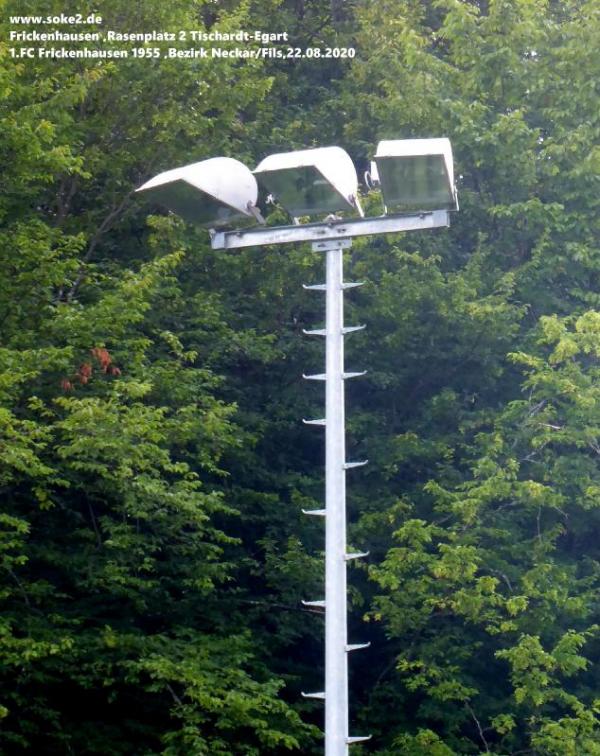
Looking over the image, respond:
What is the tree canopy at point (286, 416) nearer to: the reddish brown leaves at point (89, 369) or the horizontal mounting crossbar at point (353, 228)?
the reddish brown leaves at point (89, 369)

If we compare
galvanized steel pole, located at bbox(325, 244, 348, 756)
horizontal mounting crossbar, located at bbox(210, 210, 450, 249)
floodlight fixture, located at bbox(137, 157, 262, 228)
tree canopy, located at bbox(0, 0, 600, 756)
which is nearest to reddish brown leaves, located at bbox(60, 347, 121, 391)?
tree canopy, located at bbox(0, 0, 600, 756)

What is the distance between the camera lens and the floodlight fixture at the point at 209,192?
160 inches

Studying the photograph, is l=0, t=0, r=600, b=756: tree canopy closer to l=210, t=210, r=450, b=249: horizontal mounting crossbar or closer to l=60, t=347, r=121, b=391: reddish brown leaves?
l=60, t=347, r=121, b=391: reddish brown leaves

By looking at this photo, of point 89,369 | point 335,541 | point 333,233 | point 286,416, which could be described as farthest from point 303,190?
point 286,416

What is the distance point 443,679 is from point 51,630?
10.6 feet

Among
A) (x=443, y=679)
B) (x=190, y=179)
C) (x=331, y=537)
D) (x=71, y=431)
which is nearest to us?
(x=331, y=537)

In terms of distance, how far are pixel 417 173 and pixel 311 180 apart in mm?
346

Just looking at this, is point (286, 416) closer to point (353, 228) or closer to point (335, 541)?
point (353, 228)

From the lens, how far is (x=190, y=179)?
4.05 meters

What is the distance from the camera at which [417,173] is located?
3918 millimetres

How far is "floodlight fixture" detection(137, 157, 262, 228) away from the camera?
160 inches

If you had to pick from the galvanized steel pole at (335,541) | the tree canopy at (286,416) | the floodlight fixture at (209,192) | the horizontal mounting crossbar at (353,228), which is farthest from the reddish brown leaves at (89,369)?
the galvanized steel pole at (335,541)

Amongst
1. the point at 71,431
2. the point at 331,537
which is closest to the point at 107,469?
the point at 71,431

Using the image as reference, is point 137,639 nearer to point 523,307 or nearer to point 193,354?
point 193,354
